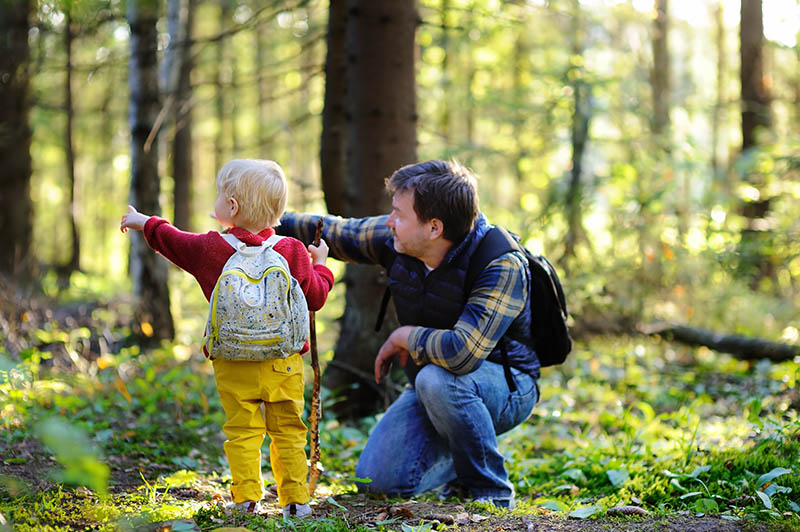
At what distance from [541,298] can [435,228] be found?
2.23 feet

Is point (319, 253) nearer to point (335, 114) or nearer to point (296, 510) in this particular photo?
point (296, 510)

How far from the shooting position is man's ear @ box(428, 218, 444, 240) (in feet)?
10.5

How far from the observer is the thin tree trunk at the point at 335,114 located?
547 cm

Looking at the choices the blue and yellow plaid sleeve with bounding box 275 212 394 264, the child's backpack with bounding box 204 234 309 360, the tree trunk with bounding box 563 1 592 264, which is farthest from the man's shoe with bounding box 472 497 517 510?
the tree trunk with bounding box 563 1 592 264

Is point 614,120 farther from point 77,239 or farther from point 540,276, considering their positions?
point 77,239

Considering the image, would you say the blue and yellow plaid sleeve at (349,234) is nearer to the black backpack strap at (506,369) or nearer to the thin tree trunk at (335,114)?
the black backpack strap at (506,369)

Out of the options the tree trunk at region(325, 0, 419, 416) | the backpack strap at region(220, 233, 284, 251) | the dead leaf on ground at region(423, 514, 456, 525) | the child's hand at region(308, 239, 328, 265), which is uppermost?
the tree trunk at region(325, 0, 419, 416)

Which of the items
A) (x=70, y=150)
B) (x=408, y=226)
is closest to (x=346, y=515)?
(x=408, y=226)

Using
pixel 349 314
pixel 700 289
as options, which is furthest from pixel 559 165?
pixel 349 314

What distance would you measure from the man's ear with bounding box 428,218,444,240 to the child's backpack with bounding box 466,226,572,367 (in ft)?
0.66

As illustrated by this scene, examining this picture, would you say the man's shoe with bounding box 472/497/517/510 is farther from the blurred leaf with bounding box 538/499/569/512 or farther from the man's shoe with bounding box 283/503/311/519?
the man's shoe with bounding box 283/503/311/519

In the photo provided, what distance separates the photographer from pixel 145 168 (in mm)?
7125

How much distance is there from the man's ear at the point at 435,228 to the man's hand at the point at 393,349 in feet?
1.49

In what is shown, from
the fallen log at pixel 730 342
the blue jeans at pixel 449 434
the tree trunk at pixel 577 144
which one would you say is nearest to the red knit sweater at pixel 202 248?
the blue jeans at pixel 449 434
